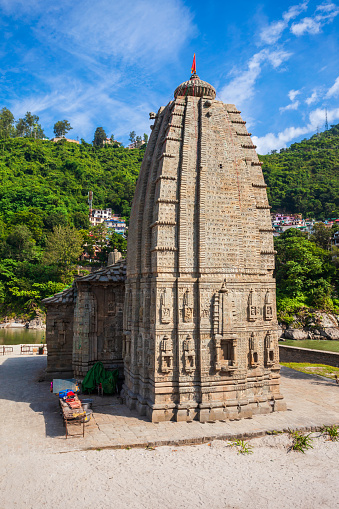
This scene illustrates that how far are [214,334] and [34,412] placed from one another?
8522 millimetres

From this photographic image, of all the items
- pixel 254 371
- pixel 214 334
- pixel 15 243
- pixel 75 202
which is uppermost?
pixel 75 202

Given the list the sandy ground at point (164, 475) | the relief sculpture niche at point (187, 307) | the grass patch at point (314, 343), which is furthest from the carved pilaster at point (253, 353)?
the grass patch at point (314, 343)

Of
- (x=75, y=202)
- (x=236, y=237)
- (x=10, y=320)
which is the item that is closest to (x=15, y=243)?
(x=10, y=320)

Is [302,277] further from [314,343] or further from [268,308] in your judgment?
[268,308]

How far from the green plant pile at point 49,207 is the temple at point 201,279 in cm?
4435

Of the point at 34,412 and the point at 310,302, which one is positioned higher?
the point at 310,302

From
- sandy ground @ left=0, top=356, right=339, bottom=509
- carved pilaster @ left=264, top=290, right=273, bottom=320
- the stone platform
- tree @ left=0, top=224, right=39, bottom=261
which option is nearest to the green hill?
tree @ left=0, top=224, right=39, bottom=261

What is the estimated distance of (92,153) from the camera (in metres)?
139

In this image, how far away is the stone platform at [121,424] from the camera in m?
12.0

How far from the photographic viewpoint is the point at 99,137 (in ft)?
534

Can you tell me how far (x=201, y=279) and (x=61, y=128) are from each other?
150889 mm

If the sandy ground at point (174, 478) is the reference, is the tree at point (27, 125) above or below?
above

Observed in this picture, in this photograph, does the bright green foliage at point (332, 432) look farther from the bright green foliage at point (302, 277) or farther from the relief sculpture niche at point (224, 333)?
the bright green foliage at point (302, 277)

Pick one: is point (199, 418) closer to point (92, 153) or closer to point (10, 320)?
point (10, 320)
